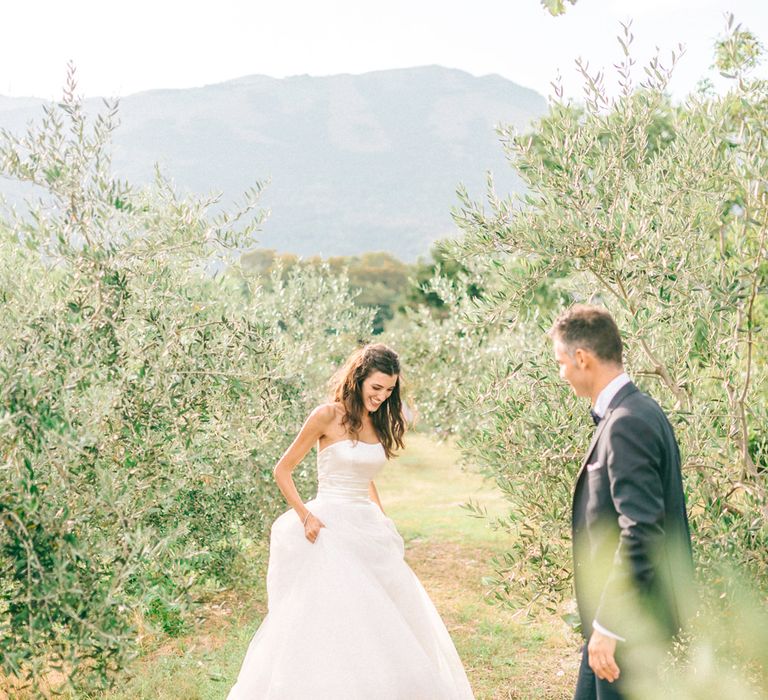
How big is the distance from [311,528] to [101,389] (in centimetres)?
186

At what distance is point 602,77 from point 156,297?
367 centimetres

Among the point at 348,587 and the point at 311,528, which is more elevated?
the point at 311,528

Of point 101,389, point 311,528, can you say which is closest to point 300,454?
point 311,528

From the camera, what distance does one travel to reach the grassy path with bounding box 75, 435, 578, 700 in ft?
24.6

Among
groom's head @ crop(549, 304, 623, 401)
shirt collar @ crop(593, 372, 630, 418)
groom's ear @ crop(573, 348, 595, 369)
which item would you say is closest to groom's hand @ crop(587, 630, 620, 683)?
shirt collar @ crop(593, 372, 630, 418)

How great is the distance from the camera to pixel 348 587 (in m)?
5.72

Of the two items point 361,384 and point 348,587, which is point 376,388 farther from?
point 348,587

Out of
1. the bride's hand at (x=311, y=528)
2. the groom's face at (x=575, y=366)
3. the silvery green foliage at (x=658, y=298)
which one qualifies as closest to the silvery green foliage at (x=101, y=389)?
the bride's hand at (x=311, y=528)

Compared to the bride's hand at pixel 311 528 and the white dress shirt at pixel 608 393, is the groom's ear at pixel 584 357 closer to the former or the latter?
the white dress shirt at pixel 608 393

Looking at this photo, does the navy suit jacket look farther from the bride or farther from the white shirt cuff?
the bride

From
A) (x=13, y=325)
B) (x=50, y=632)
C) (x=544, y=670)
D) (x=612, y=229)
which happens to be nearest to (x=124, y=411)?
(x=13, y=325)

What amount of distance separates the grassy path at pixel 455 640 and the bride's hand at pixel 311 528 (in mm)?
950

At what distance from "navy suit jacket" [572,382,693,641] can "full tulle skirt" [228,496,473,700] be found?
2.10 metres

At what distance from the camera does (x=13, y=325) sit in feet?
15.9
